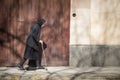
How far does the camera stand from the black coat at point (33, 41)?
46.4ft

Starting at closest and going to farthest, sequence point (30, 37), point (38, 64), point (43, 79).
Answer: point (43, 79) < point (30, 37) < point (38, 64)

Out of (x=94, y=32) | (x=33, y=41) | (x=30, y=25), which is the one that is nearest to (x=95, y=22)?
(x=94, y=32)

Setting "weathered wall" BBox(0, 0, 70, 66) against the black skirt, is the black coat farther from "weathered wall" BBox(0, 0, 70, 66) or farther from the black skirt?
"weathered wall" BBox(0, 0, 70, 66)

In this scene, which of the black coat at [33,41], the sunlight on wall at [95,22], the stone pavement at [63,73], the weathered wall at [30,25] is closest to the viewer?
the stone pavement at [63,73]

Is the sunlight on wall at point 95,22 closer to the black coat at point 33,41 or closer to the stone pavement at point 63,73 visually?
the stone pavement at point 63,73

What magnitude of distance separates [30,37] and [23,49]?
4.26 ft

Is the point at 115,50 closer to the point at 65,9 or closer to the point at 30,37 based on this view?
the point at 65,9

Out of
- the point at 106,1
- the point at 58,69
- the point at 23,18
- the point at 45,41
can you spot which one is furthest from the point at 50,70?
the point at 106,1

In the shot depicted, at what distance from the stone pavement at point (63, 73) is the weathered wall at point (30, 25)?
66cm

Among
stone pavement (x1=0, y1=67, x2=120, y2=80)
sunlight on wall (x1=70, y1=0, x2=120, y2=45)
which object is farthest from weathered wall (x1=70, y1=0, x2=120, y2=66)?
stone pavement (x1=0, y1=67, x2=120, y2=80)

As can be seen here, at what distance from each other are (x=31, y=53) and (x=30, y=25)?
146 centimetres

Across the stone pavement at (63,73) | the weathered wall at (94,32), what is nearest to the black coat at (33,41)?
the stone pavement at (63,73)

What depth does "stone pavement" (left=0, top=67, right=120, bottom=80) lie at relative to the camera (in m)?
13.0

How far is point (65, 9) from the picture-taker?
1541 centimetres
